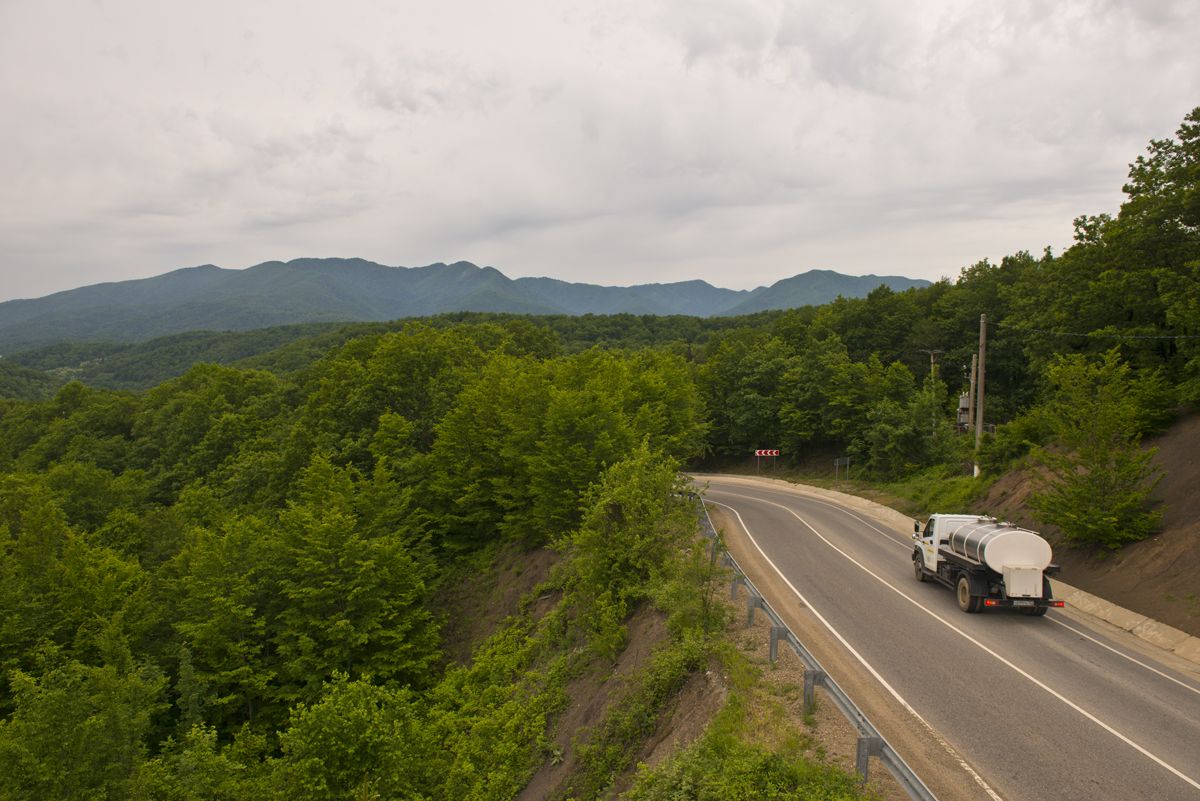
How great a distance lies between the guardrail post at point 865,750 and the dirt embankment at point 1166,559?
1212 cm

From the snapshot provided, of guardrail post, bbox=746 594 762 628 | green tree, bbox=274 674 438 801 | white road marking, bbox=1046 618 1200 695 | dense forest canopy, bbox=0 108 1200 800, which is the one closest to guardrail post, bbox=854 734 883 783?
dense forest canopy, bbox=0 108 1200 800

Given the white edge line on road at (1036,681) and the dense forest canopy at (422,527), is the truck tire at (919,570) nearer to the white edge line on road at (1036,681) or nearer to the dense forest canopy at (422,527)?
the white edge line on road at (1036,681)

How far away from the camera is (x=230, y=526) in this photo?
103 ft

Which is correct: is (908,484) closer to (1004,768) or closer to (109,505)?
(1004,768)

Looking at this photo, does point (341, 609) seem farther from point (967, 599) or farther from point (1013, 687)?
point (1013, 687)

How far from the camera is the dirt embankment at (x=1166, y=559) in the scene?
1733 centimetres

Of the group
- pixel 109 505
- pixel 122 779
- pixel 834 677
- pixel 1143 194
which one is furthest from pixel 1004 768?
pixel 109 505

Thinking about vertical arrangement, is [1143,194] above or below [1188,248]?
above

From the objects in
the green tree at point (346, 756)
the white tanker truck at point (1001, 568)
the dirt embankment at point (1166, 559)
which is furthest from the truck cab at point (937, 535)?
the green tree at point (346, 756)

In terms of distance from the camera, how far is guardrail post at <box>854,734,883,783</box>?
9.34m

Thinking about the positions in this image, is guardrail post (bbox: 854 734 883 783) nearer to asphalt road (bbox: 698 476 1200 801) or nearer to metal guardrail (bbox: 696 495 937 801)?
metal guardrail (bbox: 696 495 937 801)

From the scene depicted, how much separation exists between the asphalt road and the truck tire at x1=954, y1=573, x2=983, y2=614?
0.21 metres

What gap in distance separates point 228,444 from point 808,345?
180 feet

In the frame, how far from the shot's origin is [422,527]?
1422 inches
